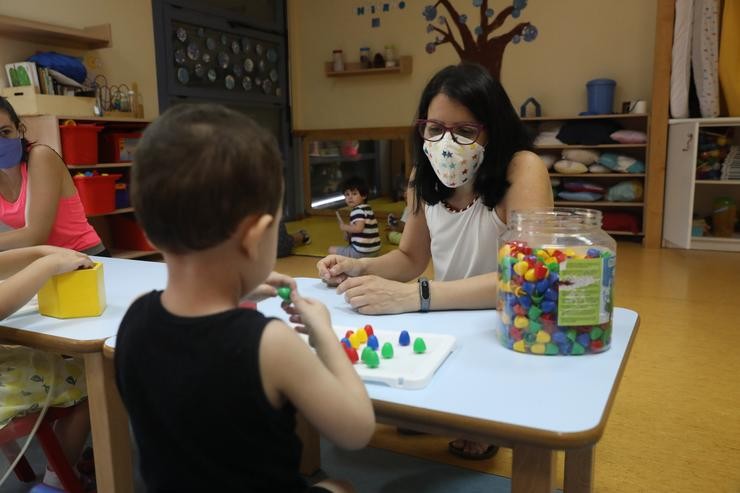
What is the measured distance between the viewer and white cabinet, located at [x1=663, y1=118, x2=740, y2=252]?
4.18m

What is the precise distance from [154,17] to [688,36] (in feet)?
12.8

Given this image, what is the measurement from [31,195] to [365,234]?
7.94 feet

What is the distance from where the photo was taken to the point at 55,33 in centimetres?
369

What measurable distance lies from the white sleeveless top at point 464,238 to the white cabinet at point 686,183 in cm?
320

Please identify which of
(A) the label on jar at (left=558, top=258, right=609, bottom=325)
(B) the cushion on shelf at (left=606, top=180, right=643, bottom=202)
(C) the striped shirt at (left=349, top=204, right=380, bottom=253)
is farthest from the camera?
(B) the cushion on shelf at (left=606, top=180, right=643, bottom=202)

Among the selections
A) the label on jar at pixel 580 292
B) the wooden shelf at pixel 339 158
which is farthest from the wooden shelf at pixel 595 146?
the label on jar at pixel 580 292

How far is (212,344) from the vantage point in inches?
26.9

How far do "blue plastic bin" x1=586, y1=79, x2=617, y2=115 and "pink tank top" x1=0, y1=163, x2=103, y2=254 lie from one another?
398cm

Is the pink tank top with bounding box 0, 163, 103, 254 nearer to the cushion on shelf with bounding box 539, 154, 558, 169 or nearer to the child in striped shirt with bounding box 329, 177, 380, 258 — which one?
the child in striped shirt with bounding box 329, 177, 380, 258

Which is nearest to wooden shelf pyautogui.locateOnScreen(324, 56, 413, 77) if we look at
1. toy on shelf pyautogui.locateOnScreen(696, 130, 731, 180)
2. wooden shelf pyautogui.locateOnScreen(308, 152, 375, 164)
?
wooden shelf pyautogui.locateOnScreen(308, 152, 375, 164)

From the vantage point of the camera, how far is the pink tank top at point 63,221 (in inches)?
78.9

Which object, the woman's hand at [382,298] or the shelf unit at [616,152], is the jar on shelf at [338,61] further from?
the woman's hand at [382,298]

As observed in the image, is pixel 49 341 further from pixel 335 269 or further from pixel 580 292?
pixel 580 292

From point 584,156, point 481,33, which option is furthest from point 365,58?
point 584,156
